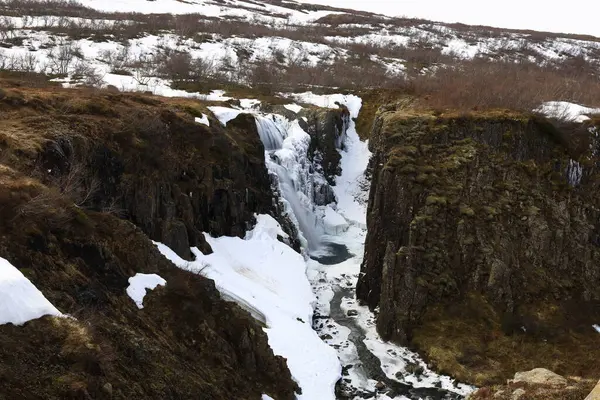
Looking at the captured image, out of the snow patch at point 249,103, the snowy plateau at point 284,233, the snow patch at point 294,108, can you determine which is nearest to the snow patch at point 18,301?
the snowy plateau at point 284,233

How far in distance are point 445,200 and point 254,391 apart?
15118 millimetres

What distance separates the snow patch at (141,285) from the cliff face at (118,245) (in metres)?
0.25

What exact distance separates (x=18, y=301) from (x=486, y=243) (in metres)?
21.4

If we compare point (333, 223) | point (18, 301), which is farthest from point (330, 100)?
point (18, 301)

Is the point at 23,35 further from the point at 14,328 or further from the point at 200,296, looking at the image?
the point at 14,328

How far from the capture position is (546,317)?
22.3m

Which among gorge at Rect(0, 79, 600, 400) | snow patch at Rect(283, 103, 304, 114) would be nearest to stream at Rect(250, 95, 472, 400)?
gorge at Rect(0, 79, 600, 400)

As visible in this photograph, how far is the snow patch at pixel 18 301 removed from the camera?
869cm

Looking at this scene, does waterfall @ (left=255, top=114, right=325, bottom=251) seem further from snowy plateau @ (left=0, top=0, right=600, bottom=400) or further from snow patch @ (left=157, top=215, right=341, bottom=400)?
snow patch @ (left=157, top=215, right=341, bottom=400)

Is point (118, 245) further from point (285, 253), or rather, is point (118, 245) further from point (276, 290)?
point (285, 253)

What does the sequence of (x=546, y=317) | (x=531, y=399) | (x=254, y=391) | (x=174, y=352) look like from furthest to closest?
(x=546, y=317) < (x=254, y=391) < (x=174, y=352) < (x=531, y=399)

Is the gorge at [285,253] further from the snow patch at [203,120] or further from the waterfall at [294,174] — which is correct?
the waterfall at [294,174]

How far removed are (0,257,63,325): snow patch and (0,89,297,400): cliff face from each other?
0.72ft


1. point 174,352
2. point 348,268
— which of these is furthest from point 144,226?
point 348,268
